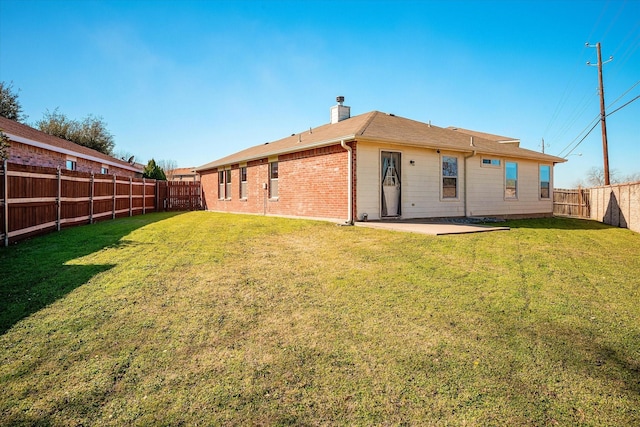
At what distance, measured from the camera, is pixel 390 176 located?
1210 centimetres

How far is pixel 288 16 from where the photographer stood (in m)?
12.4

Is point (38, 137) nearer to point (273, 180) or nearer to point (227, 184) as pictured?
point (227, 184)

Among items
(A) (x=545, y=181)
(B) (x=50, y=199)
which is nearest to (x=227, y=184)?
(B) (x=50, y=199)

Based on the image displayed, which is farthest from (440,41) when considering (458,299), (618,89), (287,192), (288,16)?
(458,299)

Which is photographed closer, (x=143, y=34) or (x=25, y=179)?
(x=25, y=179)

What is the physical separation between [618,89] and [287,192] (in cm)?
1742

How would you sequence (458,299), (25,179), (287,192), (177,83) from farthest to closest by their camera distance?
(177,83), (287,192), (25,179), (458,299)

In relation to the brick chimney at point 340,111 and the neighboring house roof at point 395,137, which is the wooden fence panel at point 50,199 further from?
the brick chimney at point 340,111

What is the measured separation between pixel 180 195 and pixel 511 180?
1927 cm

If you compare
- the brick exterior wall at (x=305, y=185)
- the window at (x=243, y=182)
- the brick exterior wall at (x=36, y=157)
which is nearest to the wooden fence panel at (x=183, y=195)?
the brick exterior wall at (x=36, y=157)

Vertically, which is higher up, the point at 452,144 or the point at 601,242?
the point at 452,144

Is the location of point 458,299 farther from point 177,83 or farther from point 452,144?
point 177,83

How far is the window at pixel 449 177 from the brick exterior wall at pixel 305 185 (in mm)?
4504

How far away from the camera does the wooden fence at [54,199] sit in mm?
7938
